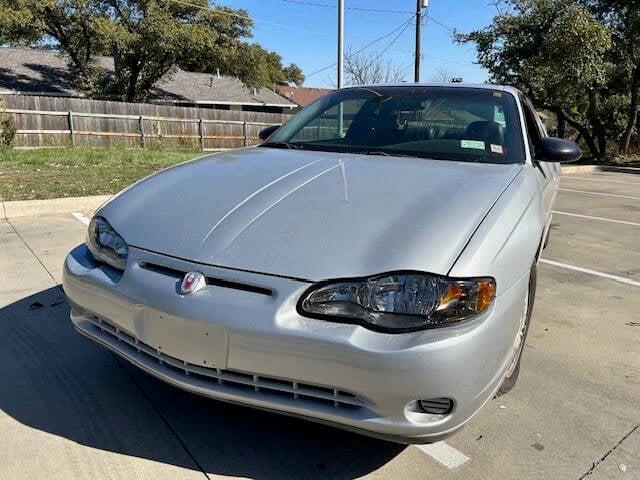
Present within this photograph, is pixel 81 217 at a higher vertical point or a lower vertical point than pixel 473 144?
lower

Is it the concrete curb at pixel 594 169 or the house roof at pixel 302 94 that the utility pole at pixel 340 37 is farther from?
the house roof at pixel 302 94

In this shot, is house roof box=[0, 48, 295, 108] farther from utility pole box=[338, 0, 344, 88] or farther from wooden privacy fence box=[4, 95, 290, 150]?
utility pole box=[338, 0, 344, 88]

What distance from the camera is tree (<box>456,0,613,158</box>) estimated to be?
16.4 meters

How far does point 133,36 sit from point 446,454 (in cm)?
2944

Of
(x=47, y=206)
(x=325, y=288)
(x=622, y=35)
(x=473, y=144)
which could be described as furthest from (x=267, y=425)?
(x=622, y=35)

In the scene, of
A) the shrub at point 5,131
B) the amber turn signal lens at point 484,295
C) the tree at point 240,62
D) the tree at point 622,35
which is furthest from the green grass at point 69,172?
the tree at point 240,62

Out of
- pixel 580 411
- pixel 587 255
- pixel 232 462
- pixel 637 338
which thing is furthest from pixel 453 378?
pixel 587 255

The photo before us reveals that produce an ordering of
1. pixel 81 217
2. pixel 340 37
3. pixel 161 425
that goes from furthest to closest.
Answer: pixel 340 37 → pixel 81 217 → pixel 161 425

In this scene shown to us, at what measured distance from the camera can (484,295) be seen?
193 centimetres

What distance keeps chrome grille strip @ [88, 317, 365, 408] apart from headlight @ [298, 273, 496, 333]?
0.26m

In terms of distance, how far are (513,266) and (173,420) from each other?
1625 millimetres

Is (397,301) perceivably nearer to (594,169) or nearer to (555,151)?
(555,151)

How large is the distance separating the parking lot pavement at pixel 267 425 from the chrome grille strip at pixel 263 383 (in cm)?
42

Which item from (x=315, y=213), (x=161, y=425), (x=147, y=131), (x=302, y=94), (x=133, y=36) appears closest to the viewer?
(x=315, y=213)
